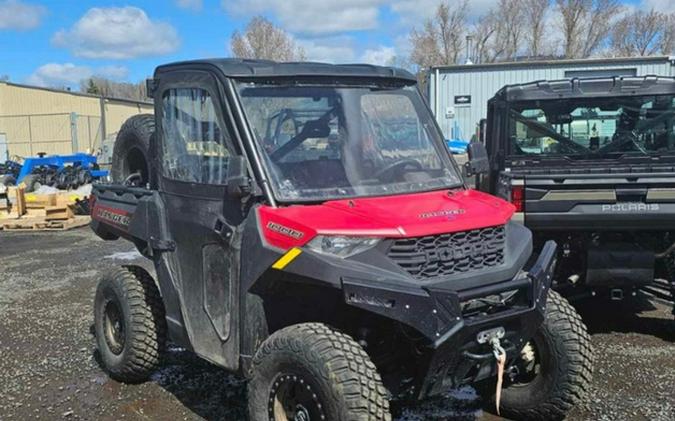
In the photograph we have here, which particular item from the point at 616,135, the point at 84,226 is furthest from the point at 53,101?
the point at 616,135

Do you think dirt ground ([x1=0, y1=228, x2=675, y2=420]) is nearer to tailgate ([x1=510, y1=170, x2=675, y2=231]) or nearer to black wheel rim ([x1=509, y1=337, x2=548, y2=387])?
black wheel rim ([x1=509, y1=337, x2=548, y2=387])

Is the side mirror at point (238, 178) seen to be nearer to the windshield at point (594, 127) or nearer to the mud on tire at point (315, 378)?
the mud on tire at point (315, 378)

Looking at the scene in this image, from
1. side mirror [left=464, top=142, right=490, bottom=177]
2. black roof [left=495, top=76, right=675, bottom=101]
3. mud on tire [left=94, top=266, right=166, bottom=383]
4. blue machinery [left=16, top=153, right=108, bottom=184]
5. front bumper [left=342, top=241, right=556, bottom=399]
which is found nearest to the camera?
front bumper [left=342, top=241, right=556, bottom=399]

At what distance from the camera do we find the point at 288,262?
333 centimetres

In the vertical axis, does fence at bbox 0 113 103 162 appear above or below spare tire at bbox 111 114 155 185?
above

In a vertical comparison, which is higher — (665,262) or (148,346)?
(665,262)

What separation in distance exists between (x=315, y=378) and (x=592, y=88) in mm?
5248

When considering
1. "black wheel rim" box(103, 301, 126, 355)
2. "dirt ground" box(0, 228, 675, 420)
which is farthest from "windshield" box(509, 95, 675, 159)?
"black wheel rim" box(103, 301, 126, 355)

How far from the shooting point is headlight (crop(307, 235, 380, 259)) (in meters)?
3.26

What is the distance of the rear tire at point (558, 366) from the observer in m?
3.95

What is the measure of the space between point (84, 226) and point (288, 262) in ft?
38.1

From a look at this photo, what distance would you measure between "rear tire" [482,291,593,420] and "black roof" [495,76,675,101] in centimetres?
363

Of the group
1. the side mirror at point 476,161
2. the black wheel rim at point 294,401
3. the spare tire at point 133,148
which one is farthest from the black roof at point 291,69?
the black wheel rim at point 294,401

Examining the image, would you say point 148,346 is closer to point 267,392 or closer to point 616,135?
point 267,392
